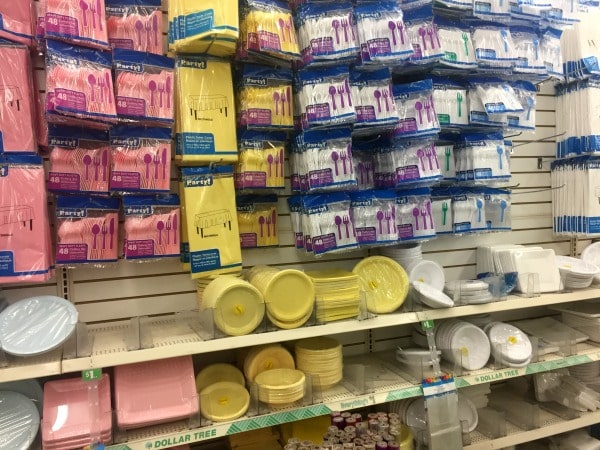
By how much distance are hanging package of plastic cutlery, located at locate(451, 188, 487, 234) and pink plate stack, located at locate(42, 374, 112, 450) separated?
2.14 meters

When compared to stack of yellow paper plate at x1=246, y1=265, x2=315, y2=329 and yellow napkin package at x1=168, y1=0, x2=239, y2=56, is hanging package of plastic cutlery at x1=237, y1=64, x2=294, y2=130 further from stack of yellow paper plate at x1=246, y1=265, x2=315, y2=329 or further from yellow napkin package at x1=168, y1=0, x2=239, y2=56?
stack of yellow paper plate at x1=246, y1=265, x2=315, y2=329

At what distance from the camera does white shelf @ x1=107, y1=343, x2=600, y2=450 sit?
76.4 inches

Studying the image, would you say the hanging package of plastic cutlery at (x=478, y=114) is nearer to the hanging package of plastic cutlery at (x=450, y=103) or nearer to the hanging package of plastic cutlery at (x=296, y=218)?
the hanging package of plastic cutlery at (x=450, y=103)

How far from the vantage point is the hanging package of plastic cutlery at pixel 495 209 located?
297 cm

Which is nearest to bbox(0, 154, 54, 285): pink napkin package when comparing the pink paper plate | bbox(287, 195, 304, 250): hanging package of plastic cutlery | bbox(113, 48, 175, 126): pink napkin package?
bbox(113, 48, 175, 126): pink napkin package

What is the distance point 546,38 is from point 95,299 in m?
3.13

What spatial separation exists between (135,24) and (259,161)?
2.77 ft

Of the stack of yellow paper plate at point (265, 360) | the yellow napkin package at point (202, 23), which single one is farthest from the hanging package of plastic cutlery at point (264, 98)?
the stack of yellow paper plate at point (265, 360)

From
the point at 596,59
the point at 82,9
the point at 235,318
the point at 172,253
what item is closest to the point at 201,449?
the point at 235,318

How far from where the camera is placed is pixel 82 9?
1966mm

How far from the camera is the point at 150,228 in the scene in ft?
7.14

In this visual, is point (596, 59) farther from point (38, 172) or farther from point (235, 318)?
point (38, 172)

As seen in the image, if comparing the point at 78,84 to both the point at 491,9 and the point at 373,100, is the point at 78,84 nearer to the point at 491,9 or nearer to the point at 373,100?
the point at 373,100

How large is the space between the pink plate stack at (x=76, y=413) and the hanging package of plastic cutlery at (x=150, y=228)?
0.57 meters
